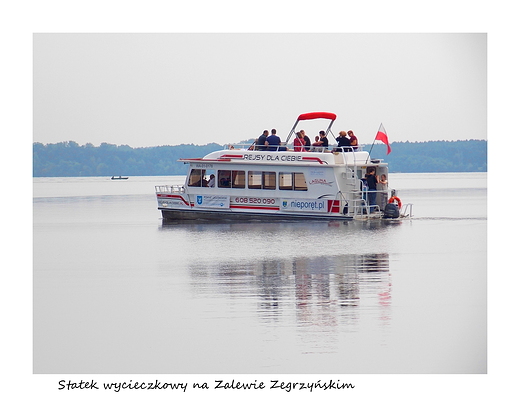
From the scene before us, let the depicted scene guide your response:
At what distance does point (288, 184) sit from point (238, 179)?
1.86 meters

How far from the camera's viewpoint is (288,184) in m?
27.9

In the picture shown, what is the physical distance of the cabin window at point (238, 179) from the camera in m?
28.7

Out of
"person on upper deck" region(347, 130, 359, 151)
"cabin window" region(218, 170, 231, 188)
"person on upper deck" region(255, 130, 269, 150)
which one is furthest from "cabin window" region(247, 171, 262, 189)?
"person on upper deck" region(347, 130, 359, 151)

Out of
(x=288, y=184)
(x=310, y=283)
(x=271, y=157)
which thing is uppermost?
(x=271, y=157)

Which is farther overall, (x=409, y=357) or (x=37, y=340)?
(x=37, y=340)

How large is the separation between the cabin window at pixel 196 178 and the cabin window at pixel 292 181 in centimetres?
321

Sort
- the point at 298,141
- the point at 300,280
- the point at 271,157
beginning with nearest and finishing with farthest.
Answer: the point at 300,280, the point at 271,157, the point at 298,141

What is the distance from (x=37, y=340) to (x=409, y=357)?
4.96 metres

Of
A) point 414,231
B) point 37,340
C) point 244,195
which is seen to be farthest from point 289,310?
point 244,195

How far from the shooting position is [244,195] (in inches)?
1136

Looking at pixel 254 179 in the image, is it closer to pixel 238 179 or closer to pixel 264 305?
pixel 238 179

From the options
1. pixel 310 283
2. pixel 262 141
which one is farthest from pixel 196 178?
pixel 310 283

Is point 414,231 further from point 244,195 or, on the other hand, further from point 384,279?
point 384,279

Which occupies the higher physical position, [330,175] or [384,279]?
[330,175]
